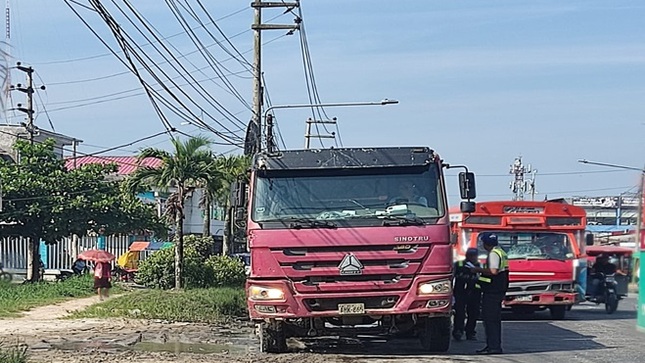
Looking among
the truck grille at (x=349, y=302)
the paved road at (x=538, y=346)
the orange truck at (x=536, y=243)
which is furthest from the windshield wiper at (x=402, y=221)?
the orange truck at (x=536, y=243)

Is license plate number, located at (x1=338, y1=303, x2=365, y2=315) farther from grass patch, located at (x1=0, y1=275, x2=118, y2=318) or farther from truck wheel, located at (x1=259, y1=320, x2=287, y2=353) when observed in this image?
grass patch, located at (x1=0, y1=275, x2=118, y2=318)

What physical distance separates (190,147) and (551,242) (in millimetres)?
8690

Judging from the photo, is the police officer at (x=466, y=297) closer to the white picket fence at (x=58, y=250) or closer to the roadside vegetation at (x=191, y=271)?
the roadside vegetation at (x=191, y=271)

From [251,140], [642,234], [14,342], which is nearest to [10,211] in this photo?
[251,140]

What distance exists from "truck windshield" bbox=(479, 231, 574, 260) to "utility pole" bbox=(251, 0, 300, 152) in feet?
32.1

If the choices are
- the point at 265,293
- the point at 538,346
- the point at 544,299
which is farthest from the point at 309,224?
the point at 544,299

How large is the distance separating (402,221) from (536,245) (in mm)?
7892

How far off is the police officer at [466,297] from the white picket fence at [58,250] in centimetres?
2669

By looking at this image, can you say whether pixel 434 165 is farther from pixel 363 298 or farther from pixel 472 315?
pixel 472 315

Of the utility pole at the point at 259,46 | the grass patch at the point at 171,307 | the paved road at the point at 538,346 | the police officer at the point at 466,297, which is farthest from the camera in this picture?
the utility pole at the point at 259,46

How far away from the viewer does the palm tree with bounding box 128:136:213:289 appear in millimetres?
22938

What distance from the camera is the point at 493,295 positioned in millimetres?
14703

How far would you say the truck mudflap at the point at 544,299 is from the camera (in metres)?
19.9

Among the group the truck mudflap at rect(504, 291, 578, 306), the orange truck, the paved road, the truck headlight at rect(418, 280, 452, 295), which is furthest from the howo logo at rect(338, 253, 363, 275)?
the truck mudflap at rect(504, 291, 578, 306)
